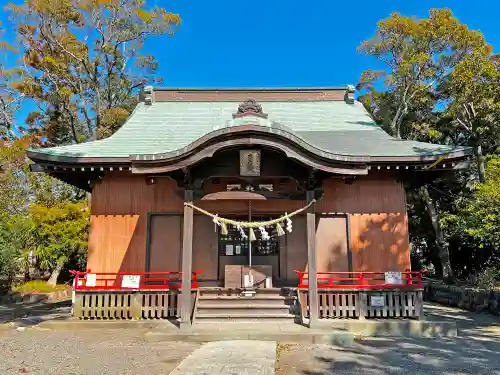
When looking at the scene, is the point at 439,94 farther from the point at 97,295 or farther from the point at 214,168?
the point at 97,295

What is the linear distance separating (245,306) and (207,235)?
2432mm

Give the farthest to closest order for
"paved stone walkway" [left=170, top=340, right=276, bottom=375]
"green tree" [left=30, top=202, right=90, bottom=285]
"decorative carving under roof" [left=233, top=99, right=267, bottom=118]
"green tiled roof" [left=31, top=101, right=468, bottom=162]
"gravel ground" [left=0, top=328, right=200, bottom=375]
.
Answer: "green tree" [left=30, top=202, right=90, bottom=285] < "decorative carving under roof" [left=233, top=99, right=267, bottom=118] < "green tiled roof" [left=31, top=101, right=468, bottom=162] < "gravel ground" [left=0, top=328, right=200, bottom=375] < "paved stone walkway" [left=170, top=340, right=276, bottom=375]

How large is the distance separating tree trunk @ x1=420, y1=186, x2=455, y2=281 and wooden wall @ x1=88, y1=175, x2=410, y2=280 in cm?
991

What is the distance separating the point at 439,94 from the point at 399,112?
3.02m

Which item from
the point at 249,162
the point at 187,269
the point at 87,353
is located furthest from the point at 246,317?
the point at 249,162

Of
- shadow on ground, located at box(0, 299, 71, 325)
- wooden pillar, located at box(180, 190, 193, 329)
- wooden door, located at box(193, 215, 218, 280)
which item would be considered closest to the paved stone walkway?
wooden pillar, located at box(180, 190, 193, 329)

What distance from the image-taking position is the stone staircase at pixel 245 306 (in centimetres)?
883

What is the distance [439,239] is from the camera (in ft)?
61.4

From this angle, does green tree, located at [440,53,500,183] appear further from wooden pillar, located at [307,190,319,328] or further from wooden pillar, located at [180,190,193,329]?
wooden pillar, located at [180,190,193,329]

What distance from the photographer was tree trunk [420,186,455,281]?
18.1 meters

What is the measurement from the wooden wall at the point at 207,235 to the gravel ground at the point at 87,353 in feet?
7.44

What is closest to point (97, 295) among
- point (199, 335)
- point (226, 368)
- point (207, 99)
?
point (199, 335)

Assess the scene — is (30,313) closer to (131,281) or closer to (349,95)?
(131,281)

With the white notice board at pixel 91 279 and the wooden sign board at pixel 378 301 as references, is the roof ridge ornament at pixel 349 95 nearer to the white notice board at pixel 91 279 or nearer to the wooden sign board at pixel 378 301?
the wooden sign board at pixel 378 301
